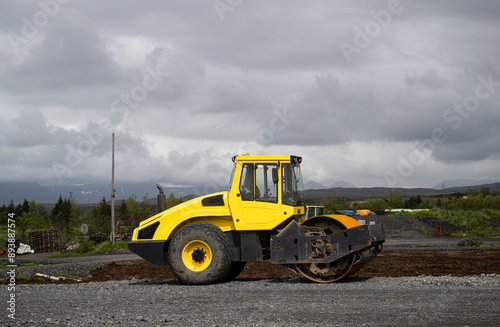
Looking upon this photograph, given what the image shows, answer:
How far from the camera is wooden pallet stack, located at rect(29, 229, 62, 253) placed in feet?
144

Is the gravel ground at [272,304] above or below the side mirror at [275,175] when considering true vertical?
below

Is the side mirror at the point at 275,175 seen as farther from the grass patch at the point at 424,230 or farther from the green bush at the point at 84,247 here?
the grass patch at the point at 424,230

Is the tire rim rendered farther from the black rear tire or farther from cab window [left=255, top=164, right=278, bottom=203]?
cab window [left=255, top=164, right=278, bottom=203]

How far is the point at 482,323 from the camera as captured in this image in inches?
300

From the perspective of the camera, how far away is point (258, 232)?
12.5 metres

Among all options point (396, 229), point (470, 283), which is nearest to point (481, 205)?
point (396, 229)

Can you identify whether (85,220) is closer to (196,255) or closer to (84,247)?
(84,247)

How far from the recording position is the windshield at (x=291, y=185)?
1233 centimetres

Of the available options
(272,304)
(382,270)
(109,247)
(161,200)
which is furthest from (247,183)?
(109,247)

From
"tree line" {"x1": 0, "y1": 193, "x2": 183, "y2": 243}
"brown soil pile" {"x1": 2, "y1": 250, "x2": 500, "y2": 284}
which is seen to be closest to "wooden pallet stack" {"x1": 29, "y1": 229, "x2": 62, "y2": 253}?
"tree line" {"x1": 0, "y1": 193, "x2": 183, "y2": 243}

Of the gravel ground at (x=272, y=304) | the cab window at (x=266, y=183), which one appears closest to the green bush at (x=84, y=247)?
the gravel ground at (x=272, y=304)

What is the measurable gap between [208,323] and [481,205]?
9322 cm

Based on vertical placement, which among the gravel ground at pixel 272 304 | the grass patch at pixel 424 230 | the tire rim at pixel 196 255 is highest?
the tire rim at pixel 196 255

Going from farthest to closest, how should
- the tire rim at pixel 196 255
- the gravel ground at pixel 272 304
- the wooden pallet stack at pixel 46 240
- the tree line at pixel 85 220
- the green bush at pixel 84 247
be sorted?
the tree line at pixel 85 220 < the wooden pallet stack at pixel 46 240 < the green bush at pixel 84 247 < the tire rim at pixel 196 255 < the gravel ground at pixel 272 304
